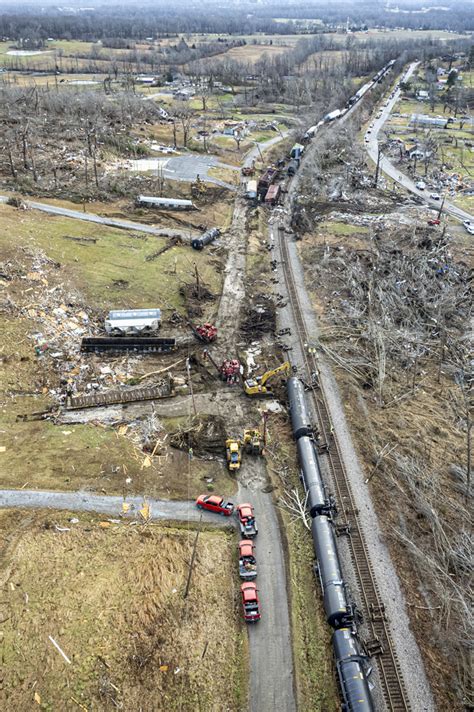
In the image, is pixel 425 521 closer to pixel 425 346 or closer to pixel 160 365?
pixel 425 346

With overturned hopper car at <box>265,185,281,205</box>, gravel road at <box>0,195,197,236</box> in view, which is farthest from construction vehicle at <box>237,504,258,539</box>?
overturned hopper car at <box>265,185,281,205</box>

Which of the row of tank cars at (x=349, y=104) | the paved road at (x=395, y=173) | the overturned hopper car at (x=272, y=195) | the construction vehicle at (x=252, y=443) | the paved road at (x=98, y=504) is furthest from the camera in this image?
the row of tank cars at (x=349, y=104)

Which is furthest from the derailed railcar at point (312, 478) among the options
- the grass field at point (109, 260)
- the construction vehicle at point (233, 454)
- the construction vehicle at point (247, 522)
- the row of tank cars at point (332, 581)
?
the grass field at point (109, 260)

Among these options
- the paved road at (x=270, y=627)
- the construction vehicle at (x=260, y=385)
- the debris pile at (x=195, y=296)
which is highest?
the debris pile at (x=195, y=296)

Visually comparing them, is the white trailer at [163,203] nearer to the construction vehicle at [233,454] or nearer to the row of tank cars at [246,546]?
the construction vehicle at [233,454]

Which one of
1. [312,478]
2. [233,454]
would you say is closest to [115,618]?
[233,454]

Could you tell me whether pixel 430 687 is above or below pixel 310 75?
below

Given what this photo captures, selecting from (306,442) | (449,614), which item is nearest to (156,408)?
(306,442)
